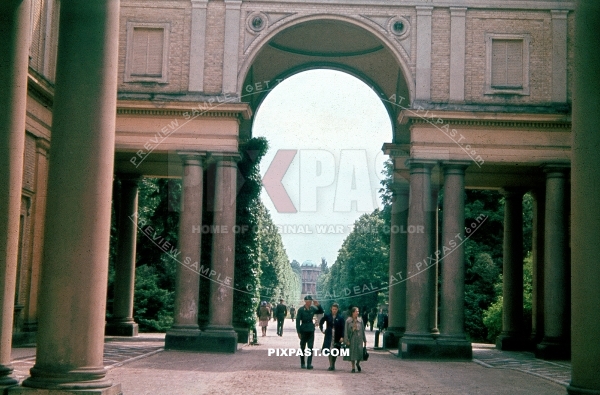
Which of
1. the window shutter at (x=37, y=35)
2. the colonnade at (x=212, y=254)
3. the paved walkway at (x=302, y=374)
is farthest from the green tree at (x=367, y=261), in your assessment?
the window shutter at (x=37, y=35)

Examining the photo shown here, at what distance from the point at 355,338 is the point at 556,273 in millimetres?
10166

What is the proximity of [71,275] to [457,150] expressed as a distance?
73.6 ft

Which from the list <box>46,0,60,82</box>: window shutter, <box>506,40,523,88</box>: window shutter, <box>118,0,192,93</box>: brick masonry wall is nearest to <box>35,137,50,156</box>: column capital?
<box>46,0,60,82</box>: window shutter

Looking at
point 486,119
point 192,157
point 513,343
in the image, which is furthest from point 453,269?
point 192,157

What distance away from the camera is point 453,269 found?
30938 mm

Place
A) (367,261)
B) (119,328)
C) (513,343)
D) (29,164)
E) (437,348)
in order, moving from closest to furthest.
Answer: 1. (29,164)
2. (437,348)
3. (513,343)
4. (119,328)
5. (367,261)

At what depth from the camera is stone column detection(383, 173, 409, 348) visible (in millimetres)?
36500

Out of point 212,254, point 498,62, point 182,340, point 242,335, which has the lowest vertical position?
point 242,335

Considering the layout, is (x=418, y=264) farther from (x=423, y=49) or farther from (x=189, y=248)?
(x=189, y=248)

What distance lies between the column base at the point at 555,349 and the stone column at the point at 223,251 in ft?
35.5

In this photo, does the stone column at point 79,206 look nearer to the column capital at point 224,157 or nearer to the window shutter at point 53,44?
the column capital at point 224,157

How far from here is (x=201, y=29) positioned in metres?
31.9

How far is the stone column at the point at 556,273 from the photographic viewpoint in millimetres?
30516

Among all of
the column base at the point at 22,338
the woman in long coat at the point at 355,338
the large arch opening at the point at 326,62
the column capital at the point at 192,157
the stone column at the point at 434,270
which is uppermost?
the large arch opening at the point at 326,62
